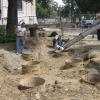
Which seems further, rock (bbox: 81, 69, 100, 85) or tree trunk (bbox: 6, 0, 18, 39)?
tree trunk (bbox: 6, 0, 18, 39)

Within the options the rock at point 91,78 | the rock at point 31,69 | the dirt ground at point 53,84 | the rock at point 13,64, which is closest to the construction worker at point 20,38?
the dirt ground at point 53,84

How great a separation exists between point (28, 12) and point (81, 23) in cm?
1274

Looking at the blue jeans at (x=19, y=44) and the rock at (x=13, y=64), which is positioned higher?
the blue jeans at (x=19, y=44)

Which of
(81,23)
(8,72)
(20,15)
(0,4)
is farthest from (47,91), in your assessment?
(20,15)

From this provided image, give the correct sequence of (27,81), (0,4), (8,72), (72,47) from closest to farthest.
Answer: (27,81) → (8,72) → (72,47) → (0,4)

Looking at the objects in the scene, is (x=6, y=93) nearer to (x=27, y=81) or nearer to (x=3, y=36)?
(x=27, y=81)

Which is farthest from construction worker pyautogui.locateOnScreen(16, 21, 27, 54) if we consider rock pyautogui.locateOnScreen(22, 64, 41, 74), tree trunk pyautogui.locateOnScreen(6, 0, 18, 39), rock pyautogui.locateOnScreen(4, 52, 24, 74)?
rock pyautogui.locateOnScreen(22, 64, 41, 74)

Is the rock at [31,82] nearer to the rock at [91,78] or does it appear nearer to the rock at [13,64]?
the rock at [91,78]

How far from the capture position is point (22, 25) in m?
21.9

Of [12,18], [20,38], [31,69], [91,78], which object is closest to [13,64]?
[31,69]

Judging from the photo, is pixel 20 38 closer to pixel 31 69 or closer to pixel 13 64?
pixel 13 64

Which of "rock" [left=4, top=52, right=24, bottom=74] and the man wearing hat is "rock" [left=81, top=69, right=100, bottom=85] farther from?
the man wearing hat

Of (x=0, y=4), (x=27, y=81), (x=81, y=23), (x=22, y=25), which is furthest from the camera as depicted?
(x=0, y=4)

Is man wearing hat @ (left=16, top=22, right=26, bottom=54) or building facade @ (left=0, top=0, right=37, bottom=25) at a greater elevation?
building facade @ (left=0, top=0, right=37, bottom=25)
